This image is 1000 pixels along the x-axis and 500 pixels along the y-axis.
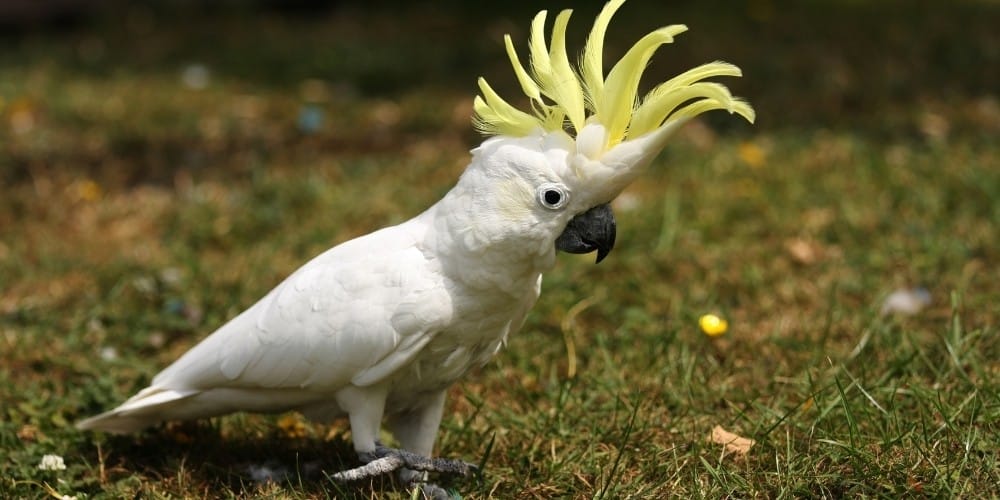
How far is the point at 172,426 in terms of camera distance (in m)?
2.80

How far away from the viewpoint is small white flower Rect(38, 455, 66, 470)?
2557 mm

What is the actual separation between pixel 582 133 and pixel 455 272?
1.30 ft

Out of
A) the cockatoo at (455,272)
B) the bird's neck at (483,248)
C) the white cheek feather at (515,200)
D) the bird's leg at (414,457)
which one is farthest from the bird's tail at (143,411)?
the white cheek feather at (515,200)

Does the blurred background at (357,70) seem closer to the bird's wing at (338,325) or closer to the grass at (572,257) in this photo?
the grass at (572,257)

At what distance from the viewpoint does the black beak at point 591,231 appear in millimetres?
2092

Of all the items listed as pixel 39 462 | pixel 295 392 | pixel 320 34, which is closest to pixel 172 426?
pixel 39 462

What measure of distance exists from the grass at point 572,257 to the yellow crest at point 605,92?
0.78 m

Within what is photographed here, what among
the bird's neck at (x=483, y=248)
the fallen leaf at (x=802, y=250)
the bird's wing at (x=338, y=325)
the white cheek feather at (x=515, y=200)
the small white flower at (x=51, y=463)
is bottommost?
the fallen leaf at (x=802, y=250)

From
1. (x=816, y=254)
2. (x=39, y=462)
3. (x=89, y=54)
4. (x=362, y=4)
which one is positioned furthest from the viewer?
(x=362, y=4)

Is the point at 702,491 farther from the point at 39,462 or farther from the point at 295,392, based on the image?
the point at 39,462

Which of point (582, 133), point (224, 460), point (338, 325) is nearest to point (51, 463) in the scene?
point (224, 460)

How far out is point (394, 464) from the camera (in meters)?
2.28

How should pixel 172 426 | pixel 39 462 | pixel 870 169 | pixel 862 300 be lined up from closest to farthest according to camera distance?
pixel 39 462 → pixel 172 426 → pixel 862 300 → pixel 870 169

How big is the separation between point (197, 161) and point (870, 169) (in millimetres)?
2998
